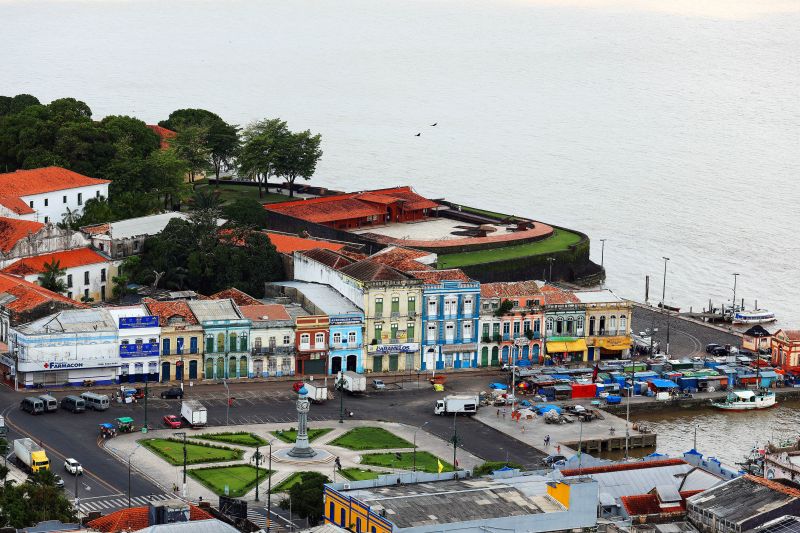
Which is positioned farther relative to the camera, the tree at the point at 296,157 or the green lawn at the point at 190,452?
the tree at the point at 296,157

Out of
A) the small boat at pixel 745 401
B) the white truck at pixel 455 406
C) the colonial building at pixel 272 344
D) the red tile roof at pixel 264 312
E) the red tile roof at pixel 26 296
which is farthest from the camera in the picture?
the small boat at pixel 745 401

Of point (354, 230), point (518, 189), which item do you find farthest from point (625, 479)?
point (518, 189)

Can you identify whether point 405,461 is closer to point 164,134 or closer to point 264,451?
point 264,451

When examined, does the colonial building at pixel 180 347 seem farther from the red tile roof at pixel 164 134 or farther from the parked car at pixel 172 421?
the red tile roof at pixel 164 134

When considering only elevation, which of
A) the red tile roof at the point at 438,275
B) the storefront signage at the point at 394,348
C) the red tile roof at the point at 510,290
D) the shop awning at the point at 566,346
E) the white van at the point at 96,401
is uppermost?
the red tile roof at the point at 438,275

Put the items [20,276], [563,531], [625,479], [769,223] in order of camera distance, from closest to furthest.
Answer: [563,531] → [625,479] → [20,276] → [769,223]

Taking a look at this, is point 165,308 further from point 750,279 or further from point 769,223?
point 769,223

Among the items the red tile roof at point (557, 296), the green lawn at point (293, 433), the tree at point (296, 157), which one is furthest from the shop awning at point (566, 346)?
the tree at point (296, 157)

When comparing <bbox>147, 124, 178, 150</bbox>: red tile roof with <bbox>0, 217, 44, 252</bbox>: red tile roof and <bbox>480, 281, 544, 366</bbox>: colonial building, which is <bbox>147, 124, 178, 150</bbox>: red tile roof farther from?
<bbox>480, 281, 544, 366</bbox>: colonial building
